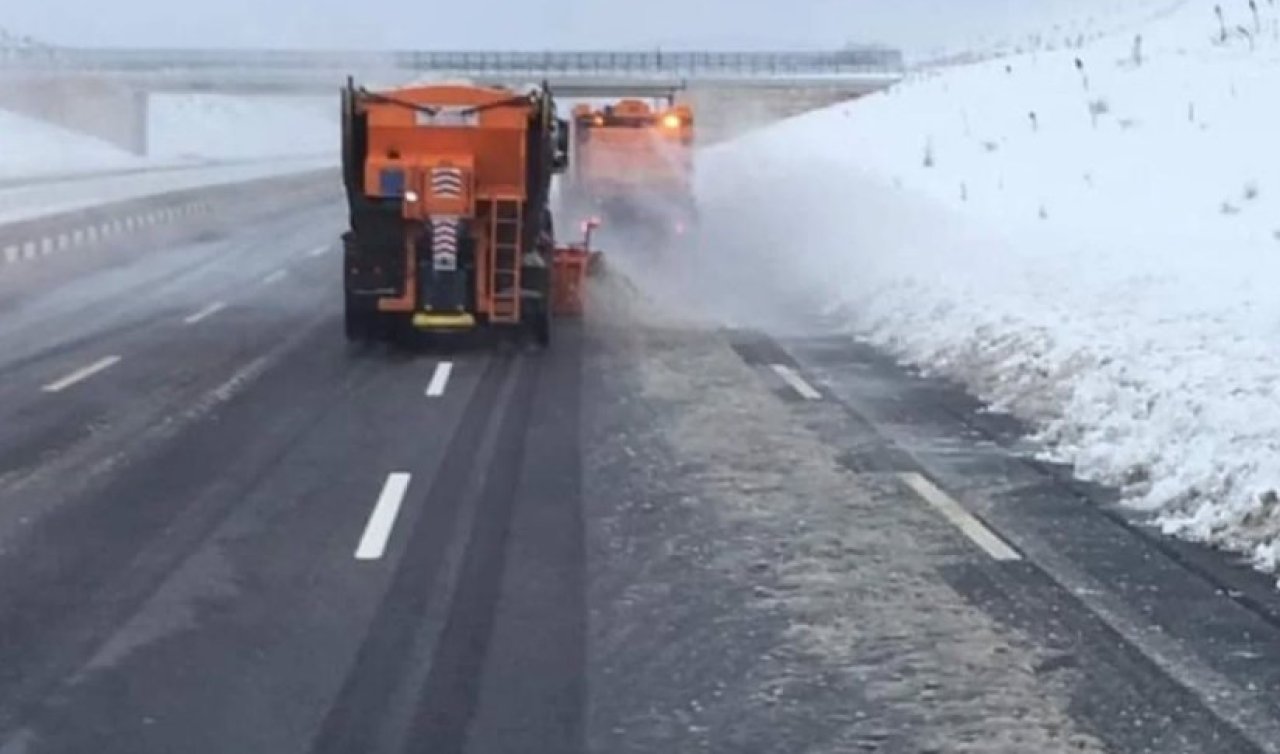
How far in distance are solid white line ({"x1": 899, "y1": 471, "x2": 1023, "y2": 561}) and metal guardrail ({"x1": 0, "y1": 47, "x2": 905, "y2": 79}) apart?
7561cm

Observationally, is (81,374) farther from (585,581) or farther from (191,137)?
(191,137)

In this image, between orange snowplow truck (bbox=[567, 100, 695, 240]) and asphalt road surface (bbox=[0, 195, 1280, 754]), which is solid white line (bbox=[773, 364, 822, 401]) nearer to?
asphalt road surface (bbox=[0, 195, 1280, 754])

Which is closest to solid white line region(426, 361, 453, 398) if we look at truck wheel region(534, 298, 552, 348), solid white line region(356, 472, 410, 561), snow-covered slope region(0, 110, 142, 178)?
truck wheel region(534, 298, 552, 348)

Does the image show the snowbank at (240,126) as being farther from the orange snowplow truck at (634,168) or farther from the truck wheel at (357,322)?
the truck wheel at (357,322)

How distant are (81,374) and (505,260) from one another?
432 cm

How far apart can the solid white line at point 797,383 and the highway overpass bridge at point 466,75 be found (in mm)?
59308

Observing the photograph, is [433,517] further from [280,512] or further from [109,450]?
[109,450]

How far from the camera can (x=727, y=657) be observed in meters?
7.94

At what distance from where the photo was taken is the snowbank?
124 meters

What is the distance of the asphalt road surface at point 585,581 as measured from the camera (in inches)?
279

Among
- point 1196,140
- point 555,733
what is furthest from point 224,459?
point 1196,140

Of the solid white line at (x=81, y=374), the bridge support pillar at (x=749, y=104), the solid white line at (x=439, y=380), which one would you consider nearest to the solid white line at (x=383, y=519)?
the solid white line at (x=439, y=380)

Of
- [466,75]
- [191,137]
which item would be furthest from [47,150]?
[191,137]

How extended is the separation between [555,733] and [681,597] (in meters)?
2.12
